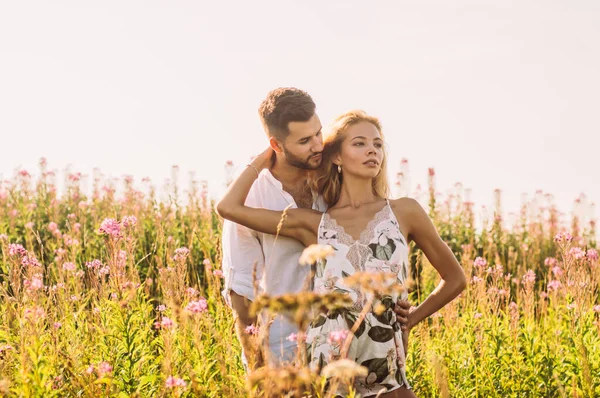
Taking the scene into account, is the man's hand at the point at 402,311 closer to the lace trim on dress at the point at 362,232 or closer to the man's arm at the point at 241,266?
the lace trim on dress at the point at 362,232

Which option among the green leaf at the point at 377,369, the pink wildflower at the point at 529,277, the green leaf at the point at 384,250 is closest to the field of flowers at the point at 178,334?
the pink wildflower at the point at 529,277

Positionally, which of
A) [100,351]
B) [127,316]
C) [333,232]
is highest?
[333,232]

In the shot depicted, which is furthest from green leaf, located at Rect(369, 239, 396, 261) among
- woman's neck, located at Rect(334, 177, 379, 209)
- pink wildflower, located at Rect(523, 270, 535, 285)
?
pink wildflower, located at Rect(523, 270, 535, 285)

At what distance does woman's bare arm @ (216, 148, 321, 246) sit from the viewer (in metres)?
4.02

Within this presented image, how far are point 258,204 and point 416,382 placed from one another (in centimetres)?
182

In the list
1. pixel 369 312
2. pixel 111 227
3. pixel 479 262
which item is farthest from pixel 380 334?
pixel 479 262

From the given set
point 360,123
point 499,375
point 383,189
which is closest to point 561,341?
point 499,375

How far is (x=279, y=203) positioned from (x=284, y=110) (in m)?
0.55

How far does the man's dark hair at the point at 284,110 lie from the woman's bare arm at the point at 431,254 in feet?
2.52

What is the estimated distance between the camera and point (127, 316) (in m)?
4.03

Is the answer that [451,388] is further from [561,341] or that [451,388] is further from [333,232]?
[333,232]

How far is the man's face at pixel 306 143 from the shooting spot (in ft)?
13.8

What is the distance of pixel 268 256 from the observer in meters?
4.25

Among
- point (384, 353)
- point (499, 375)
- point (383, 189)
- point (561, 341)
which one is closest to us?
point (384, 353)
